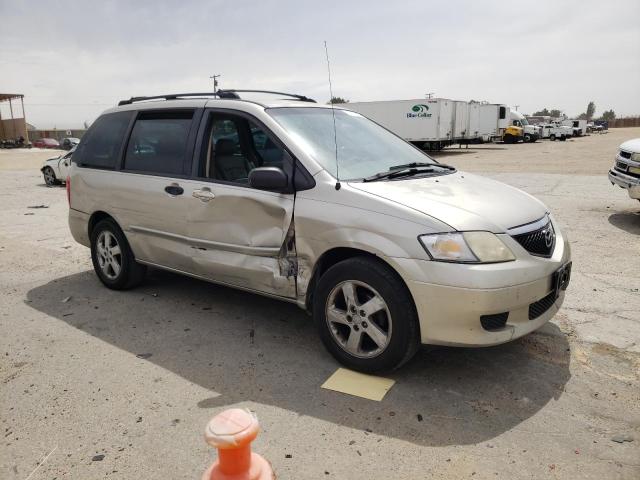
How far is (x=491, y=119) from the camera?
35.2 metres

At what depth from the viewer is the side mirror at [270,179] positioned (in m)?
3.53

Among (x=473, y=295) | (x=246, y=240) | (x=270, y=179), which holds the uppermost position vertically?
(x=270, y=179)

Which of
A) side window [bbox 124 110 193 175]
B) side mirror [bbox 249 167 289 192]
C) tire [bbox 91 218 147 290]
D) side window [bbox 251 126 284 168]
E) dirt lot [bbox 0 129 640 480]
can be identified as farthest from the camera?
tire [bbox 91 218 147 290]

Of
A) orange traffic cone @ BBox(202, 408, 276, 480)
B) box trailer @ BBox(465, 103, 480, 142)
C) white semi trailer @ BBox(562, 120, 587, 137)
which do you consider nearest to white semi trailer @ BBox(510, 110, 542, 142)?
box trailer @ BBox(465, 103, 480, 142)

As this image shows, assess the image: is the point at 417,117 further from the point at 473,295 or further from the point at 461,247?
the point at 473,295

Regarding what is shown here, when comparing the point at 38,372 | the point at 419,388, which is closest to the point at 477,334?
the point at 419,388

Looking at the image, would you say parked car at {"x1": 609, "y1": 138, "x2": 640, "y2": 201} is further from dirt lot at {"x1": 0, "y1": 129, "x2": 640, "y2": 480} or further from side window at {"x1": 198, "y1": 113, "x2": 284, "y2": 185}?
side window at {"x1": 198, "y1": 113, "x2": 284, "y2": 185}

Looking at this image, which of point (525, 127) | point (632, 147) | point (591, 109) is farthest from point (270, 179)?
point (591, 109)

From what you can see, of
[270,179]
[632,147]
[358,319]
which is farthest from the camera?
[632,147]

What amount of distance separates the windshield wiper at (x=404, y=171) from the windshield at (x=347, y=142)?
0.16ft

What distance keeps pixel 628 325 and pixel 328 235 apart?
2.60 metres

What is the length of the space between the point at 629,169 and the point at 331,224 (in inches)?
262

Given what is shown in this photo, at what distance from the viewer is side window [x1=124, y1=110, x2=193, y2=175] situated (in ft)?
14.5

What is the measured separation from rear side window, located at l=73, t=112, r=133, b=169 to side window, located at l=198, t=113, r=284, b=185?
1278 mm
